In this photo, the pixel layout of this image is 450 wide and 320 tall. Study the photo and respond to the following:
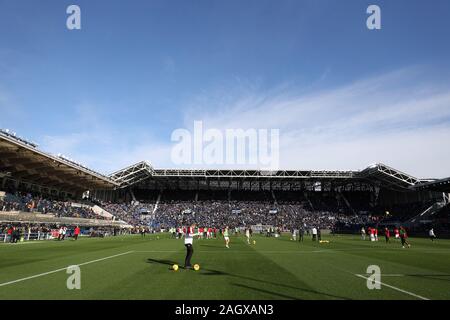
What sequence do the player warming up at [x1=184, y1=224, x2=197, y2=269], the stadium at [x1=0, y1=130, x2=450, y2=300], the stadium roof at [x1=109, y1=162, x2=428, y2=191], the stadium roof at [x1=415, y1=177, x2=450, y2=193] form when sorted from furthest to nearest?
the stadium roof at [x1=109, y1=162, x2=428, y2=191] → the stadium roof at [x1=415, y1=177, x2=450, y2=193] → the player warming up at [x1=184, y1=224, x2=197, y2=269] → the stadium at [x1=0, y1=130, x2=450, y2=300]

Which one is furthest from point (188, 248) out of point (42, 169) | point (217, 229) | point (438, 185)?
point (217, 229)

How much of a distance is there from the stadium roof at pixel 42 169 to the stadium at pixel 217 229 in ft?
0.80

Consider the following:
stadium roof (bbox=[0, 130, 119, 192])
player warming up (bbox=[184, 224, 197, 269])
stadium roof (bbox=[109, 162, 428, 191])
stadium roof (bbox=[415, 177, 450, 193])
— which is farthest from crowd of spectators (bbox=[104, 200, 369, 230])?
player warming up (bbox=[184, 224, 197, 269])

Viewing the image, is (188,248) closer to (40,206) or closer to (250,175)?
(40,206)

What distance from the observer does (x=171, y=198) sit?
3809 inches

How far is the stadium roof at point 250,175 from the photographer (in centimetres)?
7888

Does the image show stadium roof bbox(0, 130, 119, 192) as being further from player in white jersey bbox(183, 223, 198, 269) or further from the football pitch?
player in white jersey bbox(183, 223, 198, 269)

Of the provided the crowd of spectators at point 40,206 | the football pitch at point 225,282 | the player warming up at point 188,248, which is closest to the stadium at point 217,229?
the football pitch at point 225,282

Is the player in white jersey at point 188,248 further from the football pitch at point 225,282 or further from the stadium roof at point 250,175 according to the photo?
the stadium roof at point 250,175

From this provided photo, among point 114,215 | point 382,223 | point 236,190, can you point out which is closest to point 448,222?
point 382,223

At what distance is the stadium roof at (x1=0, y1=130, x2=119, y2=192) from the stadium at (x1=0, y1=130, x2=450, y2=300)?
9.5 inches

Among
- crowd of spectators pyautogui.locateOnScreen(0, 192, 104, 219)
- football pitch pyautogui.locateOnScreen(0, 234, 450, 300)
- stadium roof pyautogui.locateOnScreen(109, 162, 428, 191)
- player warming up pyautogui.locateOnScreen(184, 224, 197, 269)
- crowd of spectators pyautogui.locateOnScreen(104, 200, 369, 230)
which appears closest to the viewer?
football pitch pyautogui.locateOnScreen(0, 234, 450, 300)

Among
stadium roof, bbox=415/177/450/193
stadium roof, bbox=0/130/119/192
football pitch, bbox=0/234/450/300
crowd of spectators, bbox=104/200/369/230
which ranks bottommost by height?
crowd of spectators, bbox=104/200/369/230

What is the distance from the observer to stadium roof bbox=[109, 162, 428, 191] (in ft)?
259
